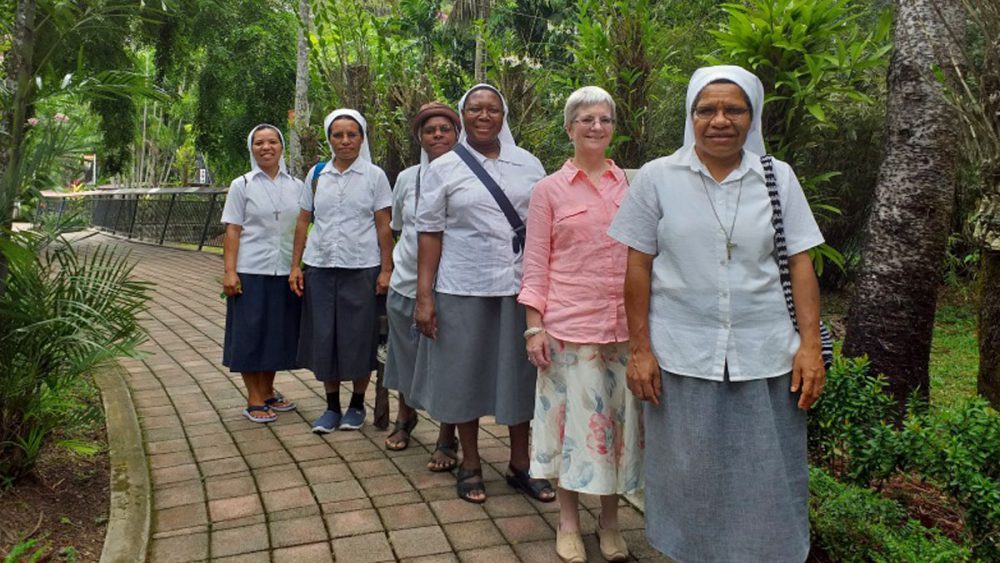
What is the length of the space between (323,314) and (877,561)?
328 centimetres

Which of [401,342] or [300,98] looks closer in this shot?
[401,342]

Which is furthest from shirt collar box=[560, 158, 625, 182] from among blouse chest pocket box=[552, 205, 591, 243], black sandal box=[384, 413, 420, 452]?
black sandal box=[384, 413, 420, 452]

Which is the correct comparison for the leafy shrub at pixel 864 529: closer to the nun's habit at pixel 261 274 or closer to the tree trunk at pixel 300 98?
the nun's habit at pixel 261 274

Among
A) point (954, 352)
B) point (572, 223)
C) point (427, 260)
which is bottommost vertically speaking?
point (954, 352)

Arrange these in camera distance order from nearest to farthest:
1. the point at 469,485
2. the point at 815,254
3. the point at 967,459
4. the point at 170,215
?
the point at 967,459 < the point at 469,485 < the point at 815,254 < the point at 170,215


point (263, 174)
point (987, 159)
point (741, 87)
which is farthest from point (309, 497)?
point (987, 159)

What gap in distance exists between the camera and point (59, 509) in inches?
150

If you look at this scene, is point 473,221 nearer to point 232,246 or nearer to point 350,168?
point 350,168

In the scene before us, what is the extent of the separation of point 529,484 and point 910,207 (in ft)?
7.88

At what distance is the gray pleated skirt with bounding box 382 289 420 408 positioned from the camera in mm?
4477

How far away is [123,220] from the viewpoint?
2480 centimetres

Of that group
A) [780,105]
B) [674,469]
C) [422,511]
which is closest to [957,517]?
[674,469]

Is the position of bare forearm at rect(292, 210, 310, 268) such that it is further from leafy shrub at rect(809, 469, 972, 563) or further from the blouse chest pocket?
leafy shrub at rect(809, 469, 972, 563)

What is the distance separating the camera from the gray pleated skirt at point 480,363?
3822 millimetres
